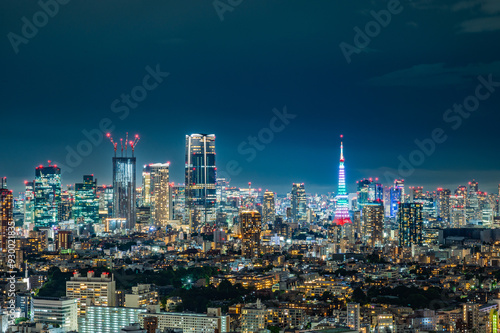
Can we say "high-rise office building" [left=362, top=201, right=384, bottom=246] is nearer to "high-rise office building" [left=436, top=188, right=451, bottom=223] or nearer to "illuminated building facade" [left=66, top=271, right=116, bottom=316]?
"high-rise office building" [left=436, top=188, right=451, bottom=223]

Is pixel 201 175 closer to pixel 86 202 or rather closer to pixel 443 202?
pixel 86 202

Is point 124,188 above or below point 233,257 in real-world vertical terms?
above

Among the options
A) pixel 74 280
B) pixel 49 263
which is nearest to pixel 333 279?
pixel 74 280

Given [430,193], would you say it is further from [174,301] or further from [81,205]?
[174,301]

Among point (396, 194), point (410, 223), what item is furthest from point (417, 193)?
point (410, 223)

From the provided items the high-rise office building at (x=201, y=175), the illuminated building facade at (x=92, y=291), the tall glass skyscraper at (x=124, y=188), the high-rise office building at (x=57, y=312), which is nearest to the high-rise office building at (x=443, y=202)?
the high-rise office building at (x=201, y=175)
